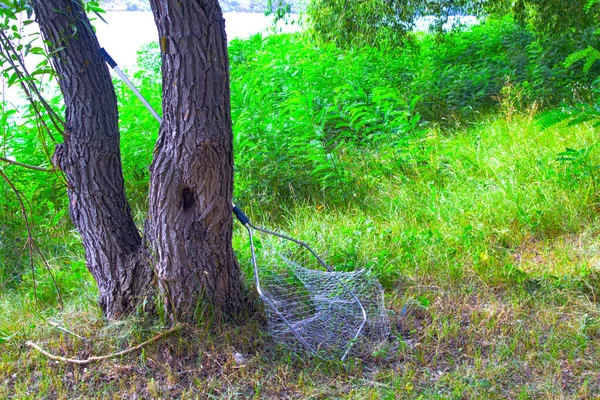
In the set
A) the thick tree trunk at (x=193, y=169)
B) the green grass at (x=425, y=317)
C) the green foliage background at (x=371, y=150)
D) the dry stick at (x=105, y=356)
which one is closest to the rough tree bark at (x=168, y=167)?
the thick tree trunk at (x=193, y=169)

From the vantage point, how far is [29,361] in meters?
3.08

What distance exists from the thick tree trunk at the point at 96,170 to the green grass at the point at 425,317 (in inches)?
9.1

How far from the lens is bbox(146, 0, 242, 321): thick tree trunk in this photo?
2.88 m

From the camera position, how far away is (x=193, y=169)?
3.01 m

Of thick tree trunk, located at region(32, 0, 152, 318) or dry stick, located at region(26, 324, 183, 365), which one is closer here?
dry stick, located at region(26, 324, 183, 365)

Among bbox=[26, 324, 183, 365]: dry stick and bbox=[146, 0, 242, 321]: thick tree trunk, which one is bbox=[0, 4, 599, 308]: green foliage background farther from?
Result: bbox=[146, 0, 242, 321]: thick tree trunk

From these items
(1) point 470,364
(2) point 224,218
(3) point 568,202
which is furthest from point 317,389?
(3) point 568,202

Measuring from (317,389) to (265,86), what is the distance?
5062 mm

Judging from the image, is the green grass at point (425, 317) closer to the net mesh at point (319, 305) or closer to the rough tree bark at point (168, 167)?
→ the net mesh at point (319, 305)

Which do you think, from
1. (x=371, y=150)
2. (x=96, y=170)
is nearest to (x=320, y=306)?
(x=96, y=170)

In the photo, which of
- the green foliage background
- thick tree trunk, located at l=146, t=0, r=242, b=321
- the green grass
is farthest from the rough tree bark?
the green foliage background

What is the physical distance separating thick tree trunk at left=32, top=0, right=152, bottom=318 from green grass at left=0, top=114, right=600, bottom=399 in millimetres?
231

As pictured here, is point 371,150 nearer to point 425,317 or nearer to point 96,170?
point 425,317

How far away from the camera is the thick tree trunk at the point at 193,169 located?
2881mm
